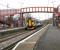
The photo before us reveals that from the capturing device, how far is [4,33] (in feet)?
140

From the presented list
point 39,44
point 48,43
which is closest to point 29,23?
point 48,43

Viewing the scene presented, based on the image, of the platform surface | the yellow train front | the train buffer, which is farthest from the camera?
the yellow train front

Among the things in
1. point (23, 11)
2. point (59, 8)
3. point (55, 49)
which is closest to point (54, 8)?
point (59, 8)

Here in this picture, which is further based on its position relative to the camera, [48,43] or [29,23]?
[29,23]

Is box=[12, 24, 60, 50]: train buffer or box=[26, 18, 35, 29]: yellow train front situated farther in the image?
box=[26, 18, 35, 29]: yellow train front

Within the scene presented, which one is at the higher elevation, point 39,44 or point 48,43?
point 39,44

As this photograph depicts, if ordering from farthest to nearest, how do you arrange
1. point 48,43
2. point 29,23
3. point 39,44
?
point 29,23 → point 48,43 → point 39,44

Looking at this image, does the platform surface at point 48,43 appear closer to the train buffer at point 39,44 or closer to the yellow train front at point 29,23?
the train buffer at point 39,44

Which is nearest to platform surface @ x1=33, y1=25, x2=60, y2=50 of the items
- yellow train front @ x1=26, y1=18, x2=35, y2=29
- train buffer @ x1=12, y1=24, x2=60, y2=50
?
train buffer @ x1=12, y1=24, x2=60, y2=50

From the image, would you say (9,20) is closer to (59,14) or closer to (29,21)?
(59,14)

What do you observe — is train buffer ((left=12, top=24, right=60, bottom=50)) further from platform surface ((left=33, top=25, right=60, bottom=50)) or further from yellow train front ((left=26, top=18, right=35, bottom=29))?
yellow train front ((left=26, top=18, right=35, bottom=29))

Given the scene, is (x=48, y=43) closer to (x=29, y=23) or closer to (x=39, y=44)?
(x=39, y=44)

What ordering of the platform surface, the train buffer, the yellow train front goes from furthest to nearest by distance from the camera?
the yellow train front, the platform surface, the train buffer

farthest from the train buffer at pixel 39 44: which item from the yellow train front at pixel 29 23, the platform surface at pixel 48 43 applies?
the yellow train front at pixel 29 23
